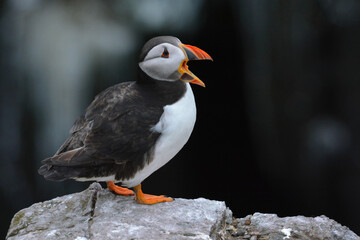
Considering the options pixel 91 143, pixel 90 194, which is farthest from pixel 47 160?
pixel 90 194

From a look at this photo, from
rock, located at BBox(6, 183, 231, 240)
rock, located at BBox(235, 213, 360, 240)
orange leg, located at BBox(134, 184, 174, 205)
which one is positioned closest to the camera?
rock, located at BBox(6, 183, 231, 240)

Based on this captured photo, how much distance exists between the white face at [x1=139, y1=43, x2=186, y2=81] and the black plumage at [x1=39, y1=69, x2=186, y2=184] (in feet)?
0.13

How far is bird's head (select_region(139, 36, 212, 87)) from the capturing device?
2.92m

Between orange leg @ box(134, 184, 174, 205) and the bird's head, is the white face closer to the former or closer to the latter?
the bird's head

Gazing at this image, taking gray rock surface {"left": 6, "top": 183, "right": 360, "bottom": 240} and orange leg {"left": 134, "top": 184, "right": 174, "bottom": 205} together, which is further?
orange leg {"left": 134, "top": 184, "right": 174, "bottom": 205}

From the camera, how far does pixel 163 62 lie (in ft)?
9.68

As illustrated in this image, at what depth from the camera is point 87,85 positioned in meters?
5.50

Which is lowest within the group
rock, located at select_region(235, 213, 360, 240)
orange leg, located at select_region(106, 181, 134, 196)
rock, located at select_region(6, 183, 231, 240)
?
rock, located at select_region(235, 213, 360, 240)

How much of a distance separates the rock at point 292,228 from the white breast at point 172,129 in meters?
0.88

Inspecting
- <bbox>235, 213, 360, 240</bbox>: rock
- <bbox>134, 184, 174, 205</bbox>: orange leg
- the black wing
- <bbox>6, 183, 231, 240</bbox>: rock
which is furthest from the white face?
<bbox>235, 213, 360, 240</bbox>: rock

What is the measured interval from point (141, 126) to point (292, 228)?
134cm

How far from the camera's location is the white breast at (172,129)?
295 cm

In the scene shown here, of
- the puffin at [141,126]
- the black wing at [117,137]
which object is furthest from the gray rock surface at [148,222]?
the black wing at [117,137]

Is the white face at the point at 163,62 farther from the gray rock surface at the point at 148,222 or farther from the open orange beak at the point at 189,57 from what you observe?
the gray rock surface at the point at 148,222
